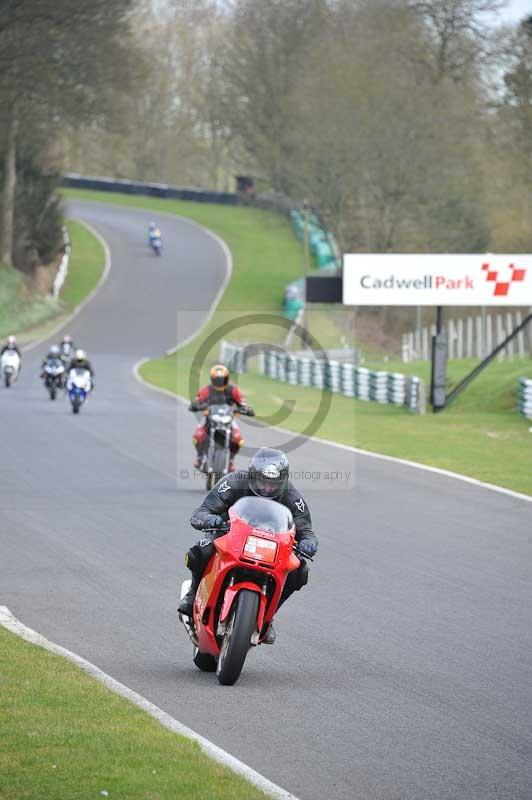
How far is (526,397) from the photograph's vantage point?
2838 cm

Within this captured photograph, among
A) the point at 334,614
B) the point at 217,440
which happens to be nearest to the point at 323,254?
the point at 217,440

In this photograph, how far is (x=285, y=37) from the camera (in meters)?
76.9

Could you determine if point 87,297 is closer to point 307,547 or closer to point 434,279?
point 434,279

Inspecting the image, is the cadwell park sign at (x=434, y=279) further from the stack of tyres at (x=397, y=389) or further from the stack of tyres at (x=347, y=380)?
the stack of tyres at (x=347, y=380)

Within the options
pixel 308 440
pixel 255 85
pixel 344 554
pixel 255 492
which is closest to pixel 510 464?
pixel 308 440

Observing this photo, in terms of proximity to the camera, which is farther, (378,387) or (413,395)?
(378,387)

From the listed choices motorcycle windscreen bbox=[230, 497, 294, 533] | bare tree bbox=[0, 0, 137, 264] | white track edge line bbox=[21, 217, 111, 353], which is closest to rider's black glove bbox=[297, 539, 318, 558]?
motorcycle windscreen bbox=[230, 497, 294, 533]

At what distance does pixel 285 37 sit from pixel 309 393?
44339mm

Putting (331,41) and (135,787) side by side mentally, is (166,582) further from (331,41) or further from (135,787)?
(331,41)

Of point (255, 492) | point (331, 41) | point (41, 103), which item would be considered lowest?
point (255, 492)

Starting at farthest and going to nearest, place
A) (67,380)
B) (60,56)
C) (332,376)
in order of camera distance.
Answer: (60,56)
(332,376)
(67,380)

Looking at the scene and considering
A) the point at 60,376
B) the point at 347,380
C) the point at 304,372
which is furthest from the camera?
the point at 304,372

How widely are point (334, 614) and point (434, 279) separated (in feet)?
66.9

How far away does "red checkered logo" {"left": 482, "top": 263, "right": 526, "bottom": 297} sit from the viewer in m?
29.5
